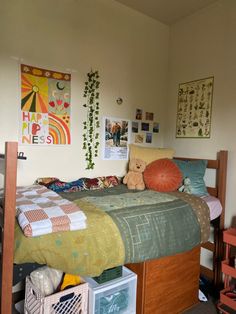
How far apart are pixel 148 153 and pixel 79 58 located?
1113mm

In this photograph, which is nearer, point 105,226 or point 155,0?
point 105,226

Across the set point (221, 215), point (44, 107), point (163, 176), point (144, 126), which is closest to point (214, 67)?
point (144, 126)

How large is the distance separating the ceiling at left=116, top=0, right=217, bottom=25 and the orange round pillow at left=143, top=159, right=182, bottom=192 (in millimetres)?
1530

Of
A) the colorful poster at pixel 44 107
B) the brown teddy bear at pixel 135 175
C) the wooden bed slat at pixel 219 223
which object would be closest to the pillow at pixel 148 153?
the brown teddy bear at pixel 135 175

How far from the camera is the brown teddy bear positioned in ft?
7.38

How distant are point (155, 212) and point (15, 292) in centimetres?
127

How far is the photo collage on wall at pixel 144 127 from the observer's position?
2641 mm

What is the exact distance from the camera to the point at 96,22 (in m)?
2.29

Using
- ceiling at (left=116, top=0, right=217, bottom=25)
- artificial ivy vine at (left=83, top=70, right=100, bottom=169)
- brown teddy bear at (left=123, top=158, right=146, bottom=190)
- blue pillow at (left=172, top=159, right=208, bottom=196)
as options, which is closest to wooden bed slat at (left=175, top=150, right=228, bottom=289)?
blue pillow at (left=172, top=159, right=208, bottom=196)

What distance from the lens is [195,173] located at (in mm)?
2203

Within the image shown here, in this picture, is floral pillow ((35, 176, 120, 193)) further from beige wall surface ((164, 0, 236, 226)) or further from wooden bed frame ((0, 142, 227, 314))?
beige wall surface ((164, 0, 236, 226))

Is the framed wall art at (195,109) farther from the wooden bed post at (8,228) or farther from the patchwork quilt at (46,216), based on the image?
the wooden bed post at (8,228)

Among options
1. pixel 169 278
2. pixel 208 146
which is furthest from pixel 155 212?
pixel 208 146

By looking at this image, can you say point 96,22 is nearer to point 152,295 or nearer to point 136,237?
point 136,237
